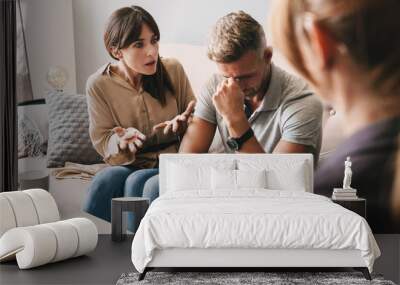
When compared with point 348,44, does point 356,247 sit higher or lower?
lower

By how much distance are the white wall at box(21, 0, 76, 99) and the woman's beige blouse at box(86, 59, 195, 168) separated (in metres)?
0.46

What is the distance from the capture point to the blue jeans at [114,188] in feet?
25.2

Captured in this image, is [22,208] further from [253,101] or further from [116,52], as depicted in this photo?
[253,101]

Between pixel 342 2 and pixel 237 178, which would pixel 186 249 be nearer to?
pixel 237 178

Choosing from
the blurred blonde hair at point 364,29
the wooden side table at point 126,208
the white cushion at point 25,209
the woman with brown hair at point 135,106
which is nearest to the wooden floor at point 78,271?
the white cushion at point 25,209

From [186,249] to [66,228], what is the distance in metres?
1.26

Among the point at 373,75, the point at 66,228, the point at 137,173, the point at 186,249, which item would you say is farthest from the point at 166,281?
the point at 373,75

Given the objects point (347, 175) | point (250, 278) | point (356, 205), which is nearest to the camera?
point (250, 278)

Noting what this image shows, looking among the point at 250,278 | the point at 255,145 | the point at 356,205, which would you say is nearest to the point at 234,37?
the point at 255,145

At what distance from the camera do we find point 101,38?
7.76 metres

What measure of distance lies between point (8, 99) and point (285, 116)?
3.14 m

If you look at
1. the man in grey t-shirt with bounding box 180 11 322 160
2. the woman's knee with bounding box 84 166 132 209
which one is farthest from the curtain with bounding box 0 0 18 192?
the man in grey t-shirt with bounding box 180 11 322 160

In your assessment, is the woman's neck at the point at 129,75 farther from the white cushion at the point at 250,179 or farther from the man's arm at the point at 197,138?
the white cushion at the point at 250,179

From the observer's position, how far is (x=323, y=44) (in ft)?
24.1
